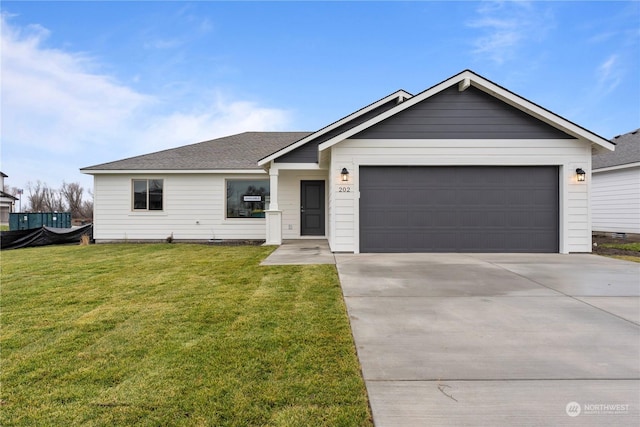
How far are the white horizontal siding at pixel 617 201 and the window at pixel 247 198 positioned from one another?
14.1 metres

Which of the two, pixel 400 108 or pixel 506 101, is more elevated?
pixel 506 101

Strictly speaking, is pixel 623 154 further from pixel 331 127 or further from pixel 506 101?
pixel 331 127

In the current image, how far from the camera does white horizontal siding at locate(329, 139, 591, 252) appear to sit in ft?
27.0

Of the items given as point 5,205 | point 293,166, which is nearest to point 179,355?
point 293,166

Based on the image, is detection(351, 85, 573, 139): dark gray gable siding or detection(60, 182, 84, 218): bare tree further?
detection(60, 182, 84, 218): bare tree

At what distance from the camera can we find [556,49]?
54.9 ft

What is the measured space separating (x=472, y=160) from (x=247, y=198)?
25.7 feet

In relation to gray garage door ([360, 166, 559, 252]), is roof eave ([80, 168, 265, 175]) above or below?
above

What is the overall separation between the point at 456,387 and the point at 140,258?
7.93 metres

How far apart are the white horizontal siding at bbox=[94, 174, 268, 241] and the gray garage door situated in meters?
5.26

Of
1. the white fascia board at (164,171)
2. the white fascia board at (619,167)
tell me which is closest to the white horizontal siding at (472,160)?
the white fascia board at (164,171)

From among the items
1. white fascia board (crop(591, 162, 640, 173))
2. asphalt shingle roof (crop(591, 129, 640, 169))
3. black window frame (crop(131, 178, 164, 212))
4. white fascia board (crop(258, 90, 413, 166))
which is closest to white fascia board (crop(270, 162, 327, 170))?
white fascia board (crop(258, 90, 413, 166))
